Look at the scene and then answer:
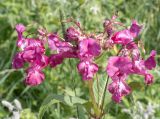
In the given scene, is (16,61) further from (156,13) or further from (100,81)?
(156,13)

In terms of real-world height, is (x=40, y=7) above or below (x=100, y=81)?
above

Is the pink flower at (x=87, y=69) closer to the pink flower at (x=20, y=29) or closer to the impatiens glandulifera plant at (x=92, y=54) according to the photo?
the impatiens glandulifera plant at (x=92, y=54)

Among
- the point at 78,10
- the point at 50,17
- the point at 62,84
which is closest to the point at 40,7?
the point at 50,17

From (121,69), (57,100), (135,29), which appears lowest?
(57,100)

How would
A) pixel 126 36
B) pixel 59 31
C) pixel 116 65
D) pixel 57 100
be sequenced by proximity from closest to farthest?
pixel 116 65
pixel 126 36
pixel 57 100
pixel 59 31

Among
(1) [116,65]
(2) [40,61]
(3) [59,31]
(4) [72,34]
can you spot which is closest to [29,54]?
(2) [40,61]

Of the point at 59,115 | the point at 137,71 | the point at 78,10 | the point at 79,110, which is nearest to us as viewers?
the point at 137,71

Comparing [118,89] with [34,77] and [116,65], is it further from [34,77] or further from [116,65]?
[34,77]

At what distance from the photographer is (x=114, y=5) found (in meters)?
3.62

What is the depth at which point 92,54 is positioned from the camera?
1.37 metres

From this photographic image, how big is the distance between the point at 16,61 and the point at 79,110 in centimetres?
37

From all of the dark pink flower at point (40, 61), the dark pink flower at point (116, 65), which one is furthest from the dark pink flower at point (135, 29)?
the dark pink flower at point (40, 61)

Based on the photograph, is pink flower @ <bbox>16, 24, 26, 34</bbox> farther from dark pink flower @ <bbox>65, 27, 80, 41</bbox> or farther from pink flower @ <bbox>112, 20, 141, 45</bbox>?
pink flower @ <bbox>112, 20, 141, 45</bbox>

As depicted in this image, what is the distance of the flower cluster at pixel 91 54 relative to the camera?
4.47 feet
